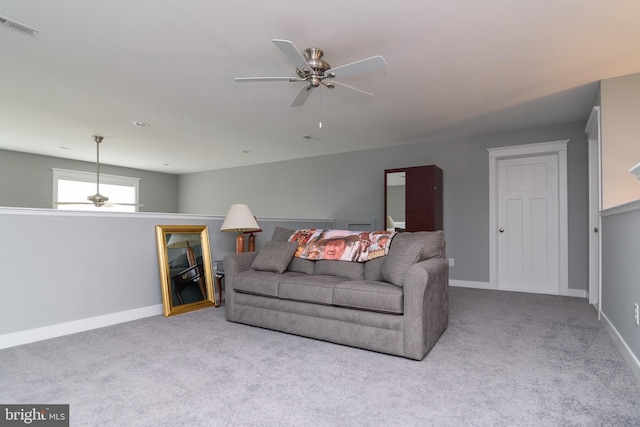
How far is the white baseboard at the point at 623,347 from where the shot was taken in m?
2.08

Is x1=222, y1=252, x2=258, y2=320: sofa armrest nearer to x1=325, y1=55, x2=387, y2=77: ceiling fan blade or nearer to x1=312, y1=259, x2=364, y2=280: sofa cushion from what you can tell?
x1=312, y1=259, x2=364, y2=280: sofa cushion

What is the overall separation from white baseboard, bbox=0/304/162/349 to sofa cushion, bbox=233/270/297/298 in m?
1.02

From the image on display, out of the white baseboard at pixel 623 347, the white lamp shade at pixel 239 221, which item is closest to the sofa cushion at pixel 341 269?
the white lamp shade at pixel 239 221

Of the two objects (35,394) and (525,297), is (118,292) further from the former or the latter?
(525,297)

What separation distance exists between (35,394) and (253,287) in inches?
63.2

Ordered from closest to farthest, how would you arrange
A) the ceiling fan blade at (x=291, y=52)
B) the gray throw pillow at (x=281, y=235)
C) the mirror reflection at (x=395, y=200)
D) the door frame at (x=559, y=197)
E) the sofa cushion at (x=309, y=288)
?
the ceiling fan blade at (x=291, y=52), the sofa cushion at (x=309, y=288), the gray throw pillow at (x=281, y=235), the door frame at (x=559, y=197), the mirror reflection at (x=395, y=200)

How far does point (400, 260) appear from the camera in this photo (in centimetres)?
269

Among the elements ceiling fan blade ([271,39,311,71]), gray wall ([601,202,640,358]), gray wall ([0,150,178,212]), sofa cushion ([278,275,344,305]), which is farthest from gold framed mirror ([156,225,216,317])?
gray wall ([0,150,178,212])

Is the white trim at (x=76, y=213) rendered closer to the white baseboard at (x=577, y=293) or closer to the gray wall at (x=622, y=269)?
the gray wall at (x=622, y=269)

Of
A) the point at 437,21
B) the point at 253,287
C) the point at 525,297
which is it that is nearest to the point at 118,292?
the point at 253,287

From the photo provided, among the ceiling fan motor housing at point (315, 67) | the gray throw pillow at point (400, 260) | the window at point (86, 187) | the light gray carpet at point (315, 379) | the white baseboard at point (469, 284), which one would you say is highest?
the ceiling fan motor housing at point (315, 67)

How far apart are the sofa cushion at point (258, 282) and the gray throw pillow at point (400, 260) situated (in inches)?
37.4

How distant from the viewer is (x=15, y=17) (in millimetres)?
2297

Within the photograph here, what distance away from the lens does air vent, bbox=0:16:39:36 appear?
2.32 metres
